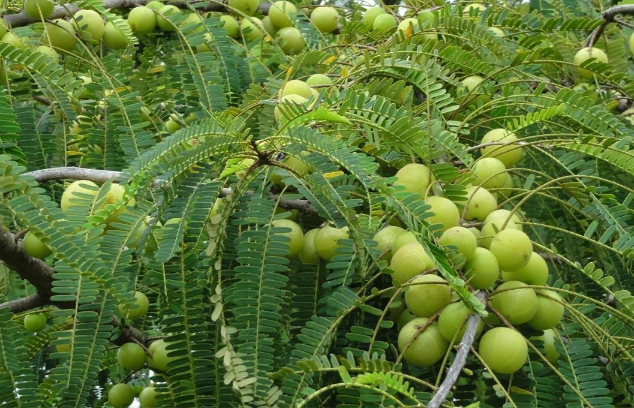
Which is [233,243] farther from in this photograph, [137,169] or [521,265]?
[521,265]

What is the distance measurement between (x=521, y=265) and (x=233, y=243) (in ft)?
1.66

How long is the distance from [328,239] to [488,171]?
34 centimetres

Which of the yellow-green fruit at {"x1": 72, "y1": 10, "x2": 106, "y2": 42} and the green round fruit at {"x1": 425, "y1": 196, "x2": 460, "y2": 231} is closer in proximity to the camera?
the green round fruit at {"x1": 425, "y1": 196, "x2": 460, "y2": 231}

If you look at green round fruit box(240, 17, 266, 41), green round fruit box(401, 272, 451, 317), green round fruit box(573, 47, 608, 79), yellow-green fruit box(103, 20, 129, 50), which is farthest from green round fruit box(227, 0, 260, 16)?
green round fruit box(401, 272, 451, 317)

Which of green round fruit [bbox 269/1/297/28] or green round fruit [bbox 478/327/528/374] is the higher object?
green round fruit [bbox 269/1/297/28]

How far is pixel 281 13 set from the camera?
108 inches

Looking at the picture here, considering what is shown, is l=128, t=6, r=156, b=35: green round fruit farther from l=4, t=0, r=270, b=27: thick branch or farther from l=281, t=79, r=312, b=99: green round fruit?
l=281, t=79, r=312, b=99: green round fruit

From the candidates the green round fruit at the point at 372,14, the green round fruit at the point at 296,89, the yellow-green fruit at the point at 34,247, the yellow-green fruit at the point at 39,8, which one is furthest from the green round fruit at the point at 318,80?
the yellow-green fruit at the point at 39,8

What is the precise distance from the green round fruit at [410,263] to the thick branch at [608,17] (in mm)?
942

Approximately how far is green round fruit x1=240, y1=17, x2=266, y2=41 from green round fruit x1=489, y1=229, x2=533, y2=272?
1.35 metres

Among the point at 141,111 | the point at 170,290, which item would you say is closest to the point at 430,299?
the point at 170,290

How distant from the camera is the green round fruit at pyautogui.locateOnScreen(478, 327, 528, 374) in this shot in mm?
1438

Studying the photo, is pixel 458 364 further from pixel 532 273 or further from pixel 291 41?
pixel 291 41

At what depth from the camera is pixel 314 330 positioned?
1.48m
